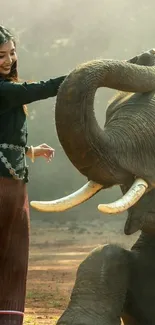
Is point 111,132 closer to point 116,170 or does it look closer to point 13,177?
point 116,170

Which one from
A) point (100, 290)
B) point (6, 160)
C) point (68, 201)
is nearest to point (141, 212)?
point (68, 201)

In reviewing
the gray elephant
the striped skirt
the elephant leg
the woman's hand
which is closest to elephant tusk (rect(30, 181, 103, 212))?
the gray elephant

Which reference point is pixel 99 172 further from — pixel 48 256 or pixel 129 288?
pixel 48 256

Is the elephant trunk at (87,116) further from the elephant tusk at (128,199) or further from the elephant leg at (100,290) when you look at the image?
the elephant leg at (100,290)

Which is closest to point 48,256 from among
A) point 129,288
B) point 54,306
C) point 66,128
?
point 54,306

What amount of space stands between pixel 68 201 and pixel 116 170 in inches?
9.7

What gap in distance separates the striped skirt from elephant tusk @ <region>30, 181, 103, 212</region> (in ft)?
0.53

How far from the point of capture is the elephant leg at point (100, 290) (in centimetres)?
364

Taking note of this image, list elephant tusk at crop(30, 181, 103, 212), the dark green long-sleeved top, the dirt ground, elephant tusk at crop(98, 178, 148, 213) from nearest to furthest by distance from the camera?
1. elephant tusk at crop(98, 178, 148, 213)
2. elephant tusk at crop(30, 181, 103, 212)
3. the dark green long-sleeved top
4. the dirt ground

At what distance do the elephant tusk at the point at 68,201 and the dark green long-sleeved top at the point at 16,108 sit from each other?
23cm

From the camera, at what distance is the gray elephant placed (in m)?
3.15

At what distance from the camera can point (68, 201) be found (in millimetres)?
3318

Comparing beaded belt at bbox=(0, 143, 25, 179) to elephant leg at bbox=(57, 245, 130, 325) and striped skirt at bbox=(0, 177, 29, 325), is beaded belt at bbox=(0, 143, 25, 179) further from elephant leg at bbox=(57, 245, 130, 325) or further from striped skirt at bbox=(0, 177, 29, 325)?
elephant leg at bbox=(57, 245, 130, 325)

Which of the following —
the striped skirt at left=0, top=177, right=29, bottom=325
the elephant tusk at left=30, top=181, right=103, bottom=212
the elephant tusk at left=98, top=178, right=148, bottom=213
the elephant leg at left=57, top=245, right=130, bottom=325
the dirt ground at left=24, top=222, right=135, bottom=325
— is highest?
the elephant tusk at left=98, top=178, right=148, bottom=213
